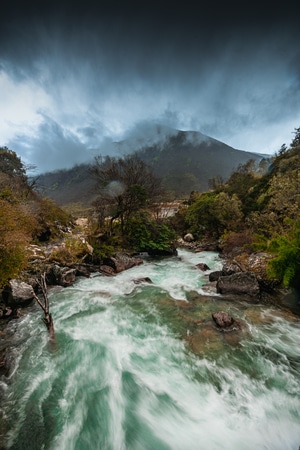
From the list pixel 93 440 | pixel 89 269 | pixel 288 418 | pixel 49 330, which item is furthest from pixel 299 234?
pixel 89 269

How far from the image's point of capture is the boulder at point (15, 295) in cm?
758

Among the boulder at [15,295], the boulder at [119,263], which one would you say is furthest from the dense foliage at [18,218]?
the boulder at [119,263]

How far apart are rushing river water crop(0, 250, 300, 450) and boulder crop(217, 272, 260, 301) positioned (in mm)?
869

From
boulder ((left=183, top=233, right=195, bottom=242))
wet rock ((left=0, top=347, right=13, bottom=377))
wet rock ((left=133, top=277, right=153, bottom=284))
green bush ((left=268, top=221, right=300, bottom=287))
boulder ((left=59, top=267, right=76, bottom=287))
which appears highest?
green bush ((left=268, top=221, right=300, bottom=287))

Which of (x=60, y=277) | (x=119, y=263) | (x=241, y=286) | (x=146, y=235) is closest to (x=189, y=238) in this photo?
(x=146, y=235)

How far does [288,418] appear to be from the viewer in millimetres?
3428

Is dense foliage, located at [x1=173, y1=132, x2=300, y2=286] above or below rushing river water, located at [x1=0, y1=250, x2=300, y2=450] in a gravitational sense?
above

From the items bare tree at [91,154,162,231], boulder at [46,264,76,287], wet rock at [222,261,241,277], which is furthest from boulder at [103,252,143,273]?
wet rock at [222,261,241,277]

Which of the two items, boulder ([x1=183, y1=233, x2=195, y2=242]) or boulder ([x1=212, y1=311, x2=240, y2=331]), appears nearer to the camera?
boulder ([x1=212, y1=311, x2=240, y2=331])

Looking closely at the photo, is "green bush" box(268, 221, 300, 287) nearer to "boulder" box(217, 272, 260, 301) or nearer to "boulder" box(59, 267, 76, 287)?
"boulder" box(217, 272, 260, 301)

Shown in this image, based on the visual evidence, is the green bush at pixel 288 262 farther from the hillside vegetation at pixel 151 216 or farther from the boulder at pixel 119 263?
the boulder at pixel 119 263

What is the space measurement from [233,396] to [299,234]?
5519 millimetres

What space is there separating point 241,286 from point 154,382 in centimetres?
562

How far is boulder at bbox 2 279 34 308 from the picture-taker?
758 centimetres
